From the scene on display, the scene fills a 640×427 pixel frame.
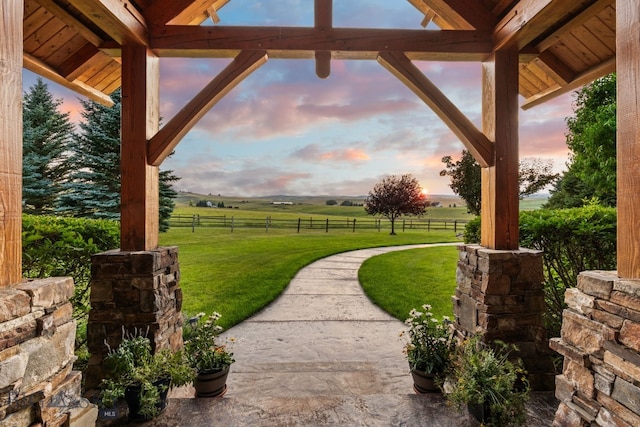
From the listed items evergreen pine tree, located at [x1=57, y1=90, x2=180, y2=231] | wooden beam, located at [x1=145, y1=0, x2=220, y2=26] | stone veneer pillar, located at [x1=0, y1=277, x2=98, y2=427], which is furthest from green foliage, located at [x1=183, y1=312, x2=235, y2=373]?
evergreen pine tree, located at [x1=57, y1=90, x2=180, y2=231]

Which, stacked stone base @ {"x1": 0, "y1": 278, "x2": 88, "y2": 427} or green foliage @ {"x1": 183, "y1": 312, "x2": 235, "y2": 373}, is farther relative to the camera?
green foliage @ {"x1": 183, "y1": 312, "x2": 235, "y2": 373}

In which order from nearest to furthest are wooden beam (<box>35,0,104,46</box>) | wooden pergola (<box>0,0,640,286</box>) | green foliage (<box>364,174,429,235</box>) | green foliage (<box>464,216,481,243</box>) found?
wooden beam (<box>35,0,104,46</box>)
wooden pergola (<box>0,0,640,286</box>)
green foliage (<box>464,216,481,243</box>)
green foliage (<box>364,174,429,235</box>)

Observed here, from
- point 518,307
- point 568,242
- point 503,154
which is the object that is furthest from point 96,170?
point 568,242

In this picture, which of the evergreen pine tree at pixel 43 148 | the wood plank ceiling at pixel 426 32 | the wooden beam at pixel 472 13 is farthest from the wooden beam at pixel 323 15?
the evergreen pine tree at pixel 43 148

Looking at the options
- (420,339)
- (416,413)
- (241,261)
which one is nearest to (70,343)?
(416,413)

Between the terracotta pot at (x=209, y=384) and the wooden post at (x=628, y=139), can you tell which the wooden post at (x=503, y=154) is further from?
the terracotta pot at (x=209, y=384)

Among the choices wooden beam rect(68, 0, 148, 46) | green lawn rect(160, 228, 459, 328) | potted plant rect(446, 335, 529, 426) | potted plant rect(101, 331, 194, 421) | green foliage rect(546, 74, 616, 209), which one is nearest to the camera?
potted plant rect(446, 335, 529, 426)

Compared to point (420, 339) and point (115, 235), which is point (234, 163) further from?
point (420, 339)

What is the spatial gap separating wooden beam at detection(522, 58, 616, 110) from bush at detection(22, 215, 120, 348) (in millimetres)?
5117

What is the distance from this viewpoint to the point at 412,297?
6.14 m

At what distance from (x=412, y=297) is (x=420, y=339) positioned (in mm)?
3455

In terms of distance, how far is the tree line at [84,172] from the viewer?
9.43 m

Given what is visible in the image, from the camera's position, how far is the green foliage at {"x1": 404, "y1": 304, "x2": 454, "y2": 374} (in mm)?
2689

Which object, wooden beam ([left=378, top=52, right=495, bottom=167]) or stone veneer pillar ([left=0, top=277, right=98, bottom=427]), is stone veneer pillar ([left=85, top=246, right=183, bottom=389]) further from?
wooden beam ([left=378, top=52, right=495, bottom=167])
